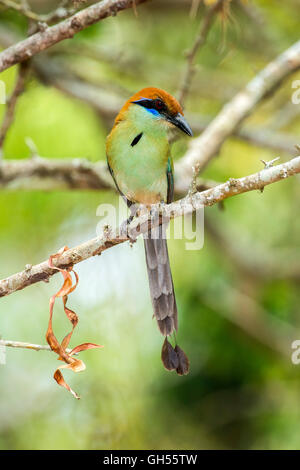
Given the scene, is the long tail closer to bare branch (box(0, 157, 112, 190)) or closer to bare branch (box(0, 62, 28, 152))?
bare branch (box(0, 157, 112, 190))

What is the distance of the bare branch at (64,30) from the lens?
2635mm

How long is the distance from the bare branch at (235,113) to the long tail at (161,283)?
23.4 inches

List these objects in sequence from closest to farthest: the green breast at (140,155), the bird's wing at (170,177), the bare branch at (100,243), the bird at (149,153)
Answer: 1. the bare branch at (100,243)
2. the bird at (149,153)
3. the green breast at (140,155)
4. the bird's wing at (170,177)

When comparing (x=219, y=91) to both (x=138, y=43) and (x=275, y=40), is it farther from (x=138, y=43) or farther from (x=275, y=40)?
(x=138, y=43)

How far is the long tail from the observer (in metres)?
2.96

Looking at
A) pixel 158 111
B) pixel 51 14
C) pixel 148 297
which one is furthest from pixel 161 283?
pixel 148 297

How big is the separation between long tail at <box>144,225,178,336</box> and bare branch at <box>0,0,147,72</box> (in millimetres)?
1168

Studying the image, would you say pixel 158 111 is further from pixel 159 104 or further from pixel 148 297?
pixel 148 297

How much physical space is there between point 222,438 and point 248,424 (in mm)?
233

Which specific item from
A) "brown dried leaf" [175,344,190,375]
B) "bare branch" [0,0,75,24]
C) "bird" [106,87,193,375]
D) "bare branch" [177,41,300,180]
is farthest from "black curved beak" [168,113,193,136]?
"brown dried leaf" [175,344,190,375]

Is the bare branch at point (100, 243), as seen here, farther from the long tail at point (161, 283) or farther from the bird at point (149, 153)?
the bird at point (149, 153)

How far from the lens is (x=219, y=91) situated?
17.4ft

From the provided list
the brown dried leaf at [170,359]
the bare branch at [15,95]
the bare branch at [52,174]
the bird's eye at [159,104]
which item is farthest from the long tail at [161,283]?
the bare branch at [15,95]
